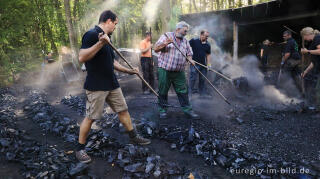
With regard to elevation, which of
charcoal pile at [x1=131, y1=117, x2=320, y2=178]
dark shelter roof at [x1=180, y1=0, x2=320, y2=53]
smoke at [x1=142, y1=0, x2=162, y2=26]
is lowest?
charcoal pile at [x1=131, y1=117, x2=320, y2=178]

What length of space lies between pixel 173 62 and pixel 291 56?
516 cm

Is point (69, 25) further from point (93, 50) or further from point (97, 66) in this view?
point (93, 50)

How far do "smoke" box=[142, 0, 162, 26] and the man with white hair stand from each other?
8.78m

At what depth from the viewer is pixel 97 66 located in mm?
3188

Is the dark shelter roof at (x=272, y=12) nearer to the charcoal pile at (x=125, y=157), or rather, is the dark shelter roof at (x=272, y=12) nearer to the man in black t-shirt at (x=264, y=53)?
the man in black t-shirt at (x=264, y=53)

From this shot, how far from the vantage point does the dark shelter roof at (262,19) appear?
8.88 meters

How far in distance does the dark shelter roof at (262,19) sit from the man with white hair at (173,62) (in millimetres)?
6301

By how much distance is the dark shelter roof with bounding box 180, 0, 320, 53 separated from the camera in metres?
8.88

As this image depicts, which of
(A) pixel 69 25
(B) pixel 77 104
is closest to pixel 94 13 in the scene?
(A) pixel 69 25

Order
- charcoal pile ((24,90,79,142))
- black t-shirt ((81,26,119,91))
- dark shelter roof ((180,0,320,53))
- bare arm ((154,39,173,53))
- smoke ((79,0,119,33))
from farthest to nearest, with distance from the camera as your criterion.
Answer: smoke ((79,0,119,33)) < dark shelter roof ((180,0,320,53)) < bare arm ((154,39,173,53)) < charcoal pile ((24,90,79,142)) < black t-shirt ((81,26,119,91))

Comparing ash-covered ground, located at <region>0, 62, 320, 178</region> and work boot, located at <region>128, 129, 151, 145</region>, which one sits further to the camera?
work boot, located at <region>128, 129, 151, 145</region>

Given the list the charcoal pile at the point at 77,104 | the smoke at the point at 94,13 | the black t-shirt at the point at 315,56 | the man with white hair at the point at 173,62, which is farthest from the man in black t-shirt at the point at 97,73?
the smoke at the point at 94,13

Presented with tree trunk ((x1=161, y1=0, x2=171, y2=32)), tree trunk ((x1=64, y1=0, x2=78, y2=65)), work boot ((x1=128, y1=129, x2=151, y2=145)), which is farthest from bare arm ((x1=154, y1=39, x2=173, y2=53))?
tree trunk ((x1=64, y1=0, x2=78, y2=65))

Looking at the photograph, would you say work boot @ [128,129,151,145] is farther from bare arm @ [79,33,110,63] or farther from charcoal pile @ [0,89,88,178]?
bare arm @ [79,33,110,63]
